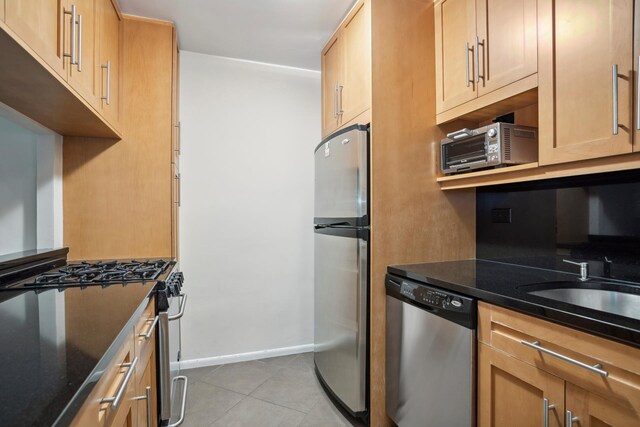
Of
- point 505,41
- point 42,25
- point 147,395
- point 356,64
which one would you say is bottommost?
point 147,395

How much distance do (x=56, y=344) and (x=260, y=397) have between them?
1.72 m

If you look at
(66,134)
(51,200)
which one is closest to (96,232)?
(51,200)

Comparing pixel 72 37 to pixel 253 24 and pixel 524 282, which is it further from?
pixel 524 282

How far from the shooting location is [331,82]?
2.37 m

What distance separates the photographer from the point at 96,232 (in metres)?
2.02

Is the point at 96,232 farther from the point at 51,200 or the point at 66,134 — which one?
the point at 66,134

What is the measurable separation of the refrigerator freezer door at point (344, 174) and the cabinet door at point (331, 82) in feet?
0.82

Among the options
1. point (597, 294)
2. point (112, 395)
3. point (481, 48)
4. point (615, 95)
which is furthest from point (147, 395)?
point (481, 48)

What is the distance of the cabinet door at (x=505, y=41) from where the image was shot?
1.38 meters

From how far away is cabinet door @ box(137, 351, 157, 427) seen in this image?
1.14m

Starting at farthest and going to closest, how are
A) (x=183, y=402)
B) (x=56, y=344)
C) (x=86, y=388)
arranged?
(x=183, y=402) → (x=56, y=344) → (x=86, y=388)

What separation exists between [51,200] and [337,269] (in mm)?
1677

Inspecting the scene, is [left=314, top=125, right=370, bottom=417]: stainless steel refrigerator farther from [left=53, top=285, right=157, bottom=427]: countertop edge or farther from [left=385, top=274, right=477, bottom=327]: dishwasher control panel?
[left=53, top=285, right=157, bottom=427]: countertop edge

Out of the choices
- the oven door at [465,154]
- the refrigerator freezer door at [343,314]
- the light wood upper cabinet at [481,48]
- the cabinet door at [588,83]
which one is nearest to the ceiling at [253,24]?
the light wood upper cabinet at [481,48]
